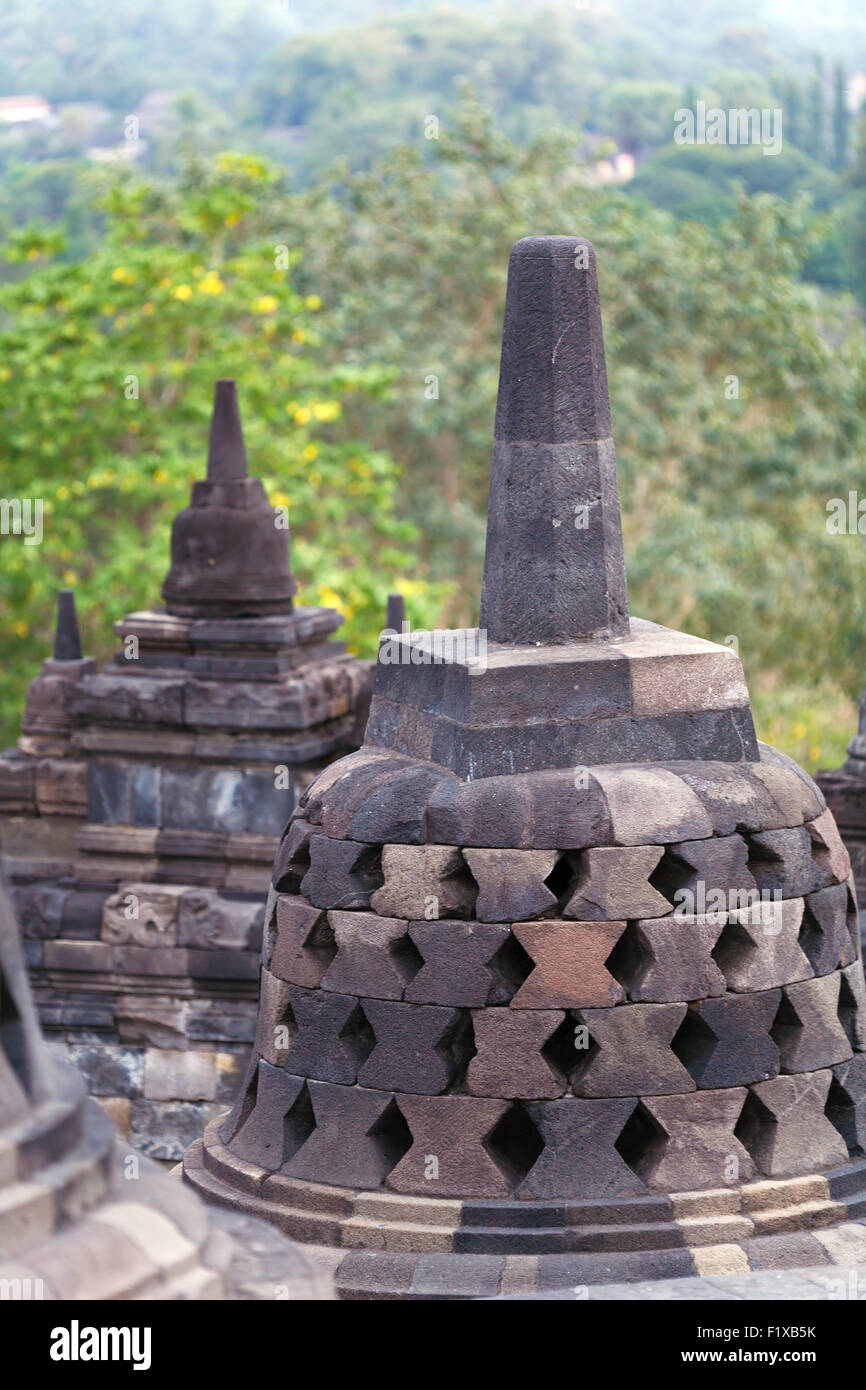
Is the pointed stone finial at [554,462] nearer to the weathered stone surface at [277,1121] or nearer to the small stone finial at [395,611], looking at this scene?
the weathered stone surface at [277,1121]

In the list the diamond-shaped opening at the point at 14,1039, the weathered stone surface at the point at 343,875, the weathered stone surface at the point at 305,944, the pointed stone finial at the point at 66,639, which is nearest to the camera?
the diamond-shaped opening at the point at 14,1039

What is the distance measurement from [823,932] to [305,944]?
1894mm

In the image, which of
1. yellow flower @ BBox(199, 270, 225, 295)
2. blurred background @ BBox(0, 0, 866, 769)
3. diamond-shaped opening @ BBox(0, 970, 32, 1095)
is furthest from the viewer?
blurred background @ BBox(0, 0, 866, 769)

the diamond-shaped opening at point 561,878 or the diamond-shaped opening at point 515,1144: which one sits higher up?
the diamond-shaped opening at point 561,878

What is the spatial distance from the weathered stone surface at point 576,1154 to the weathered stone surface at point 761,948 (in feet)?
2.12

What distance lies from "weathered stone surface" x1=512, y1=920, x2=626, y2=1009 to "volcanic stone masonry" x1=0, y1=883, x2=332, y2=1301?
3.12 m

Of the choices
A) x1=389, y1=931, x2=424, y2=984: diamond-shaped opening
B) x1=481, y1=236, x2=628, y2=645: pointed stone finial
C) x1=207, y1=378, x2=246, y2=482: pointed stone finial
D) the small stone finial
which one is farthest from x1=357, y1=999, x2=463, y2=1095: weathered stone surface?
x1=207, y1=378, x2=246, y2=482: pointed stone finial

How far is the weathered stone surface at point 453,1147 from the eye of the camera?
724 centimetres

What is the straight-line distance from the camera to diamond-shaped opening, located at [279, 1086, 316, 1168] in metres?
7.67

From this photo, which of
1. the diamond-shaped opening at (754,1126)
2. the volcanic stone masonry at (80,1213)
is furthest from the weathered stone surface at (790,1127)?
the volcanic stone masonry at (80,1213)

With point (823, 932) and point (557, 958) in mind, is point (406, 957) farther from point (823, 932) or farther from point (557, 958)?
point (823, 932)

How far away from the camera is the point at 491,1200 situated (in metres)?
7.24

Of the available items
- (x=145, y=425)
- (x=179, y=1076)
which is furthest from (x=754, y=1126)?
(x=145, y=425)

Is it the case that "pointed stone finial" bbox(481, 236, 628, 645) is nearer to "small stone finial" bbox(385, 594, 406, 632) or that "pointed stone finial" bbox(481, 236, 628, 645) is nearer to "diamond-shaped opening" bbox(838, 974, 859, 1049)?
"diamond-shaped opening" bbox(838, 974, 859, 1049)
